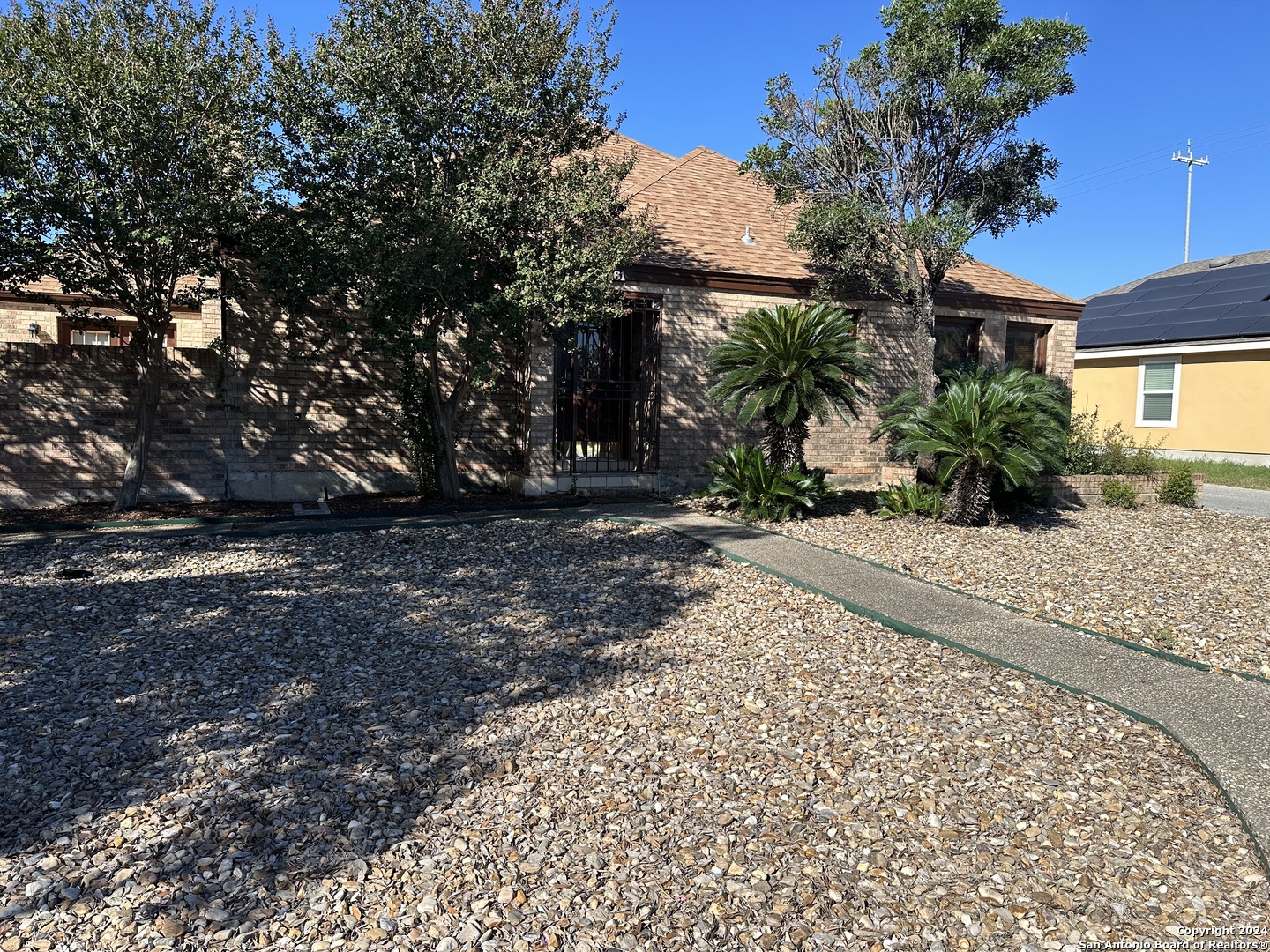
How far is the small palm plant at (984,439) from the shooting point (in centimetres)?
933

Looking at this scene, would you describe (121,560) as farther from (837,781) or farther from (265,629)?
(837,781)

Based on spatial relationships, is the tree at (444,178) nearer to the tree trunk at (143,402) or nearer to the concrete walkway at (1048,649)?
the tree trunk at (143,402)

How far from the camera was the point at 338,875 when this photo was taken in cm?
301

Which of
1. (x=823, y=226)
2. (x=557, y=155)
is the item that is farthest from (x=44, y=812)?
(x=823, y=226)

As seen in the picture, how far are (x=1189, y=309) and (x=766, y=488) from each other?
61.0 ft

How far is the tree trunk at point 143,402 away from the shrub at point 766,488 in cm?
712

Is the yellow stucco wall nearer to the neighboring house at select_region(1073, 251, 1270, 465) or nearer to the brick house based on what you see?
the neighboring house at select_region(1073, 251, 1270, 465)

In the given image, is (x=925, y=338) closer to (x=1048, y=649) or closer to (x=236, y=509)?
(x=1048, y=649)

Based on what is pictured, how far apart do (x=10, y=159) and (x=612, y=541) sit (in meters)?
7.27

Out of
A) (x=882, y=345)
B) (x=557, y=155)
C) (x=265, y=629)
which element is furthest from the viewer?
(x=882, y=345)

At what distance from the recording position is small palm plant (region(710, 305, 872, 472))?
988 centimetres

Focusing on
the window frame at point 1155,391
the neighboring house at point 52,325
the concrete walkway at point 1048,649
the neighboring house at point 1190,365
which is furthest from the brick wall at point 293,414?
the window frame at point 1155,391

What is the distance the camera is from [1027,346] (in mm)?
15227

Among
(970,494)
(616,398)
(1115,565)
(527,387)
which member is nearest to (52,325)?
(527,387)
